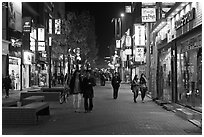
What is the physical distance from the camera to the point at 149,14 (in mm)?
20188

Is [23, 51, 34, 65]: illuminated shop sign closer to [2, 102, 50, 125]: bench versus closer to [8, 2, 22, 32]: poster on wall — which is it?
[8, 2, 22, 32]: poster on wall

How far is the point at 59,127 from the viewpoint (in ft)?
35.6

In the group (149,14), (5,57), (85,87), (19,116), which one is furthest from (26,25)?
(19,116)

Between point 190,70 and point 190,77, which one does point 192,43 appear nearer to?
point 190,70

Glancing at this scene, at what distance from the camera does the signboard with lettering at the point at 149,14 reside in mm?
20152

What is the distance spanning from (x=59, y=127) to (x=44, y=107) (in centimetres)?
198

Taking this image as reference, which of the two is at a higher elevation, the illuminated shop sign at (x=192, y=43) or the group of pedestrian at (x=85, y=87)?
the illuminated shop sign at (x=192, y=43)

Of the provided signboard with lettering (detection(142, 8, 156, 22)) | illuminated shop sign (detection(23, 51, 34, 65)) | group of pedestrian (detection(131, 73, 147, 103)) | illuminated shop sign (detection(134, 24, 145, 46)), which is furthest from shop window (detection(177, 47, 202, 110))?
illuminated shop sign (detection(23, 51, 34, 65))

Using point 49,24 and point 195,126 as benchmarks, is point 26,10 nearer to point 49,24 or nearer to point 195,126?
point 49,24

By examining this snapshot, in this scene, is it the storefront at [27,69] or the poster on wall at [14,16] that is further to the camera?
the storefront at [27,69]

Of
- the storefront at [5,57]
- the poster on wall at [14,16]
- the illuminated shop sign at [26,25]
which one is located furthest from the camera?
the illuminated shop sign at [26,25]

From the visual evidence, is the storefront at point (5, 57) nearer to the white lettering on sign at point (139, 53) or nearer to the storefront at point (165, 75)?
the white lettering on sign at point (139, 53)

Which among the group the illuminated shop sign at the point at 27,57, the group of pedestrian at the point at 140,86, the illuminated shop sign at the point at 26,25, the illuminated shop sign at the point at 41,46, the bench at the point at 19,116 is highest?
the illuminated shop sign at the point at 26,25

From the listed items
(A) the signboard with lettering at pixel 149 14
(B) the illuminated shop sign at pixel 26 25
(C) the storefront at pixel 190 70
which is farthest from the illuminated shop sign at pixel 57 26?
(C) the storefront at pixel 190 70
